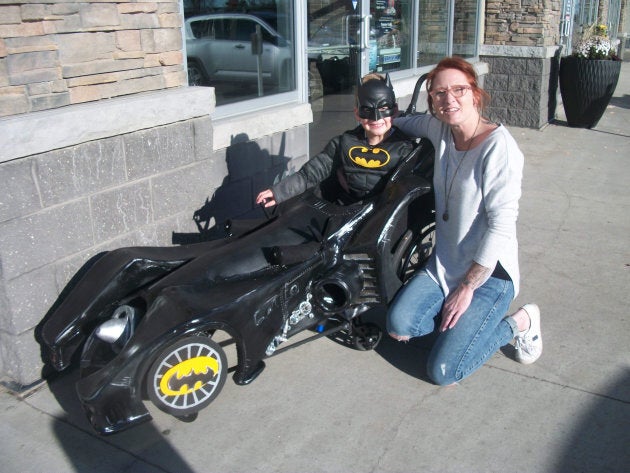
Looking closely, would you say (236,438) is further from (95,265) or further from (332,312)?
(95,265)

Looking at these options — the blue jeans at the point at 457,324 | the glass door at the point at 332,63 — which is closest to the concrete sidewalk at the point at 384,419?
the blue jeans at the point at 457,324

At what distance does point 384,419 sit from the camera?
3086 mm

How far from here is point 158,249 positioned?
336 cm

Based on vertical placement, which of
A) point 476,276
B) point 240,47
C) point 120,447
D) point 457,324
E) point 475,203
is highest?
point 240,47

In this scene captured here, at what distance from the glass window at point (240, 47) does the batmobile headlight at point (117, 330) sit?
2.02m

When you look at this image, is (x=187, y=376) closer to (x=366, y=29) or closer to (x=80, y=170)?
(x=80, y=170)

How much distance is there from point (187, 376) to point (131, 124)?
1459 mm

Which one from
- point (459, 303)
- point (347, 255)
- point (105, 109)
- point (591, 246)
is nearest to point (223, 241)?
point (347, 255)

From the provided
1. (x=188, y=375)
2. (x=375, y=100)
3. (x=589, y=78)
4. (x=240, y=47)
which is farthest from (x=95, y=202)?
(x=589, y=78)

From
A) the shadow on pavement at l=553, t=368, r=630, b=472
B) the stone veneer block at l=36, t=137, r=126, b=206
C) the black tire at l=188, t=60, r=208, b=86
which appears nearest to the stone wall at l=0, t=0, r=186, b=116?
the stone veneer block at l=36, t=137, r=126, b=206

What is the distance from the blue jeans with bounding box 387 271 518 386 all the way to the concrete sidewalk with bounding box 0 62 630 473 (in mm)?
150

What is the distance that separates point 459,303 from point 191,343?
1.25 m

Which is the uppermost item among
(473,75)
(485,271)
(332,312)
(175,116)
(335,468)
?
(473,75)

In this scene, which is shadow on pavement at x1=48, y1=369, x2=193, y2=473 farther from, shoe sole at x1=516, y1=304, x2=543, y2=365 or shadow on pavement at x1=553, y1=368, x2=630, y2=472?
shoe sole at x1=516, y1=304, x2=543, y2=365
